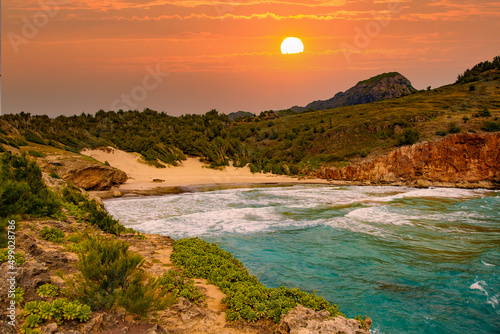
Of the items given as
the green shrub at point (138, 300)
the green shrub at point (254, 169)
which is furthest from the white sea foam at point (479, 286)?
the green shrub at point (254, 169)

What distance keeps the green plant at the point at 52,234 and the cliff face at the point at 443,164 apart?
2759cm

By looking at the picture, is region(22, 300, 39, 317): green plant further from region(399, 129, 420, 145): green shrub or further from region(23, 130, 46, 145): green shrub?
region(399, 129, 420, 145): green shrub

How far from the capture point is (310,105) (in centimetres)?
13000

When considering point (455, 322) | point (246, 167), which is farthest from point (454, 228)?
point (246, 167)

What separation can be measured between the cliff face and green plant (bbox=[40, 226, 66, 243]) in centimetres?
2759

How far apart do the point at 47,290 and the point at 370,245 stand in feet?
32.8

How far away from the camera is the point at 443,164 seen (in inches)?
1077

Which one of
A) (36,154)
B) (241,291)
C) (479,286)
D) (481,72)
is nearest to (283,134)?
(36,154)

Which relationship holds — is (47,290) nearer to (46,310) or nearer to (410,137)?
(46,310)

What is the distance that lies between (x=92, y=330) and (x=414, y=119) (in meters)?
38.3

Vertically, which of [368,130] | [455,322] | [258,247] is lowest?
[455,322]

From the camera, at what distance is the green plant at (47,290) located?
4.34 metres

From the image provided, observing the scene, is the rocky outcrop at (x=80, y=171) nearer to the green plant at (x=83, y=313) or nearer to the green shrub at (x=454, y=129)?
the green plant at (x=83, y=313)

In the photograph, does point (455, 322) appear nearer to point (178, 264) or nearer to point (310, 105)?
point (178, 264)
